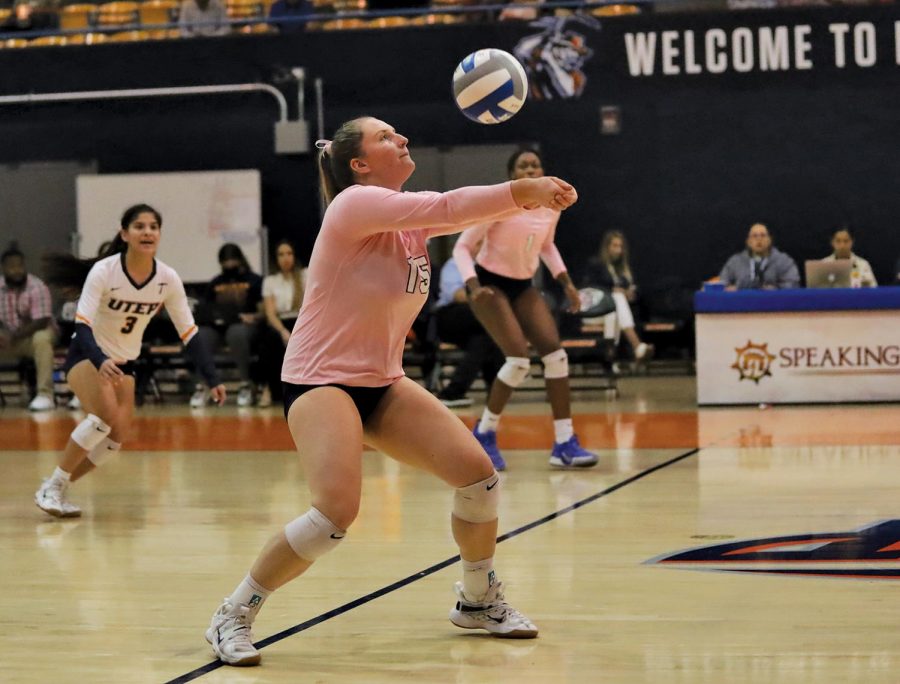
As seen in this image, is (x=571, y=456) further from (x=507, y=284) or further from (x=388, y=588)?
(x=388, y=588)

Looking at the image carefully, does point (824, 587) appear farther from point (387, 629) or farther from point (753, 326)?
point (753, 326)

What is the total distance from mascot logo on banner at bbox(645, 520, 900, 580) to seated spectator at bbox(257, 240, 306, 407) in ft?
27.8

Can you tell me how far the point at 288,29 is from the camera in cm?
1652

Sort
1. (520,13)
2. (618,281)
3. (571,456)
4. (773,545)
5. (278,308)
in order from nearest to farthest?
(773,545) < (571,456) < (278,308) < (618,281) < (520,13)

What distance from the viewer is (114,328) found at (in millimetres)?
7398

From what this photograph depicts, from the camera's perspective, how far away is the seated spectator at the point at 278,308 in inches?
547

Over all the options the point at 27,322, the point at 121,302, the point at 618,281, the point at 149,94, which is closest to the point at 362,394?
the point at 121,302

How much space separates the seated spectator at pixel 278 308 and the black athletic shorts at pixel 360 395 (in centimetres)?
952

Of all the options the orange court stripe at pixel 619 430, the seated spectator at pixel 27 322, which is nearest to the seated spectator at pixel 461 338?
the orange court stripe at pixel 619 430

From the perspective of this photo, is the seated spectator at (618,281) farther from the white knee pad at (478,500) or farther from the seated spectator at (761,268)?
the white knee pad at (478,500)

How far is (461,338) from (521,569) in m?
8.05

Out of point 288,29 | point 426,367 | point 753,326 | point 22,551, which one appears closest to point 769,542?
point 22,551

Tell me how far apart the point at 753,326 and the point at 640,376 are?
426 centimetres

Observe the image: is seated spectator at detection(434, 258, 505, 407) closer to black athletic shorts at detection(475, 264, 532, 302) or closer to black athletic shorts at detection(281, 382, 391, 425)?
black athletic shorts at detection(475, 264, 532, 302)
